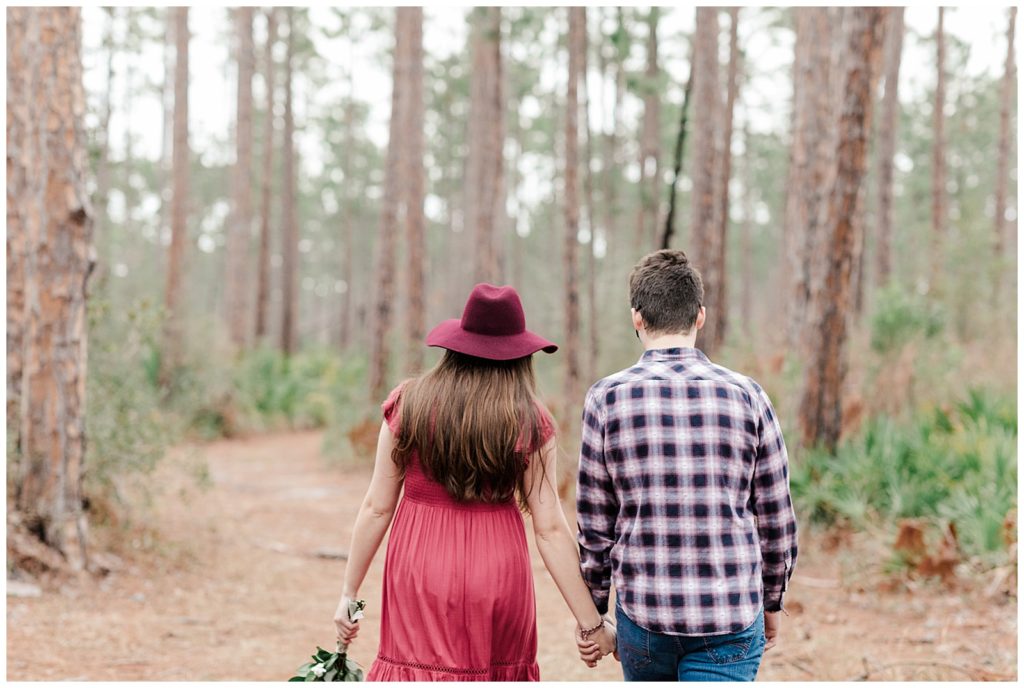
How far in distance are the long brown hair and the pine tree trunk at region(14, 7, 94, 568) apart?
13.8ft

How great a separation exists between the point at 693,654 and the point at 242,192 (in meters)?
20.1

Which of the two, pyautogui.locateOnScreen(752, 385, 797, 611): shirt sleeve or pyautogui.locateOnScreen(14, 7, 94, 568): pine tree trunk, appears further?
pyautogui.locateOnScreen(14, 7, 94, 568): pine tree trunk

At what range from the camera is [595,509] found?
277 cm

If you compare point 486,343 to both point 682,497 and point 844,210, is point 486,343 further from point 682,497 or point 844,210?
point 844,210

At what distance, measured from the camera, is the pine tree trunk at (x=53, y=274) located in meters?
6.21

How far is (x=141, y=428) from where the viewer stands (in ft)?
25.2

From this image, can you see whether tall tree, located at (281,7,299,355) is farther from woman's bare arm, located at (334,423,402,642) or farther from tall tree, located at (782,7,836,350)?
woman's bare arm, located at (334,423,402,642)

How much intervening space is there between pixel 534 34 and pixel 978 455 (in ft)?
61.0

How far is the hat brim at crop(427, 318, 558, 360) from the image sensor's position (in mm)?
3014

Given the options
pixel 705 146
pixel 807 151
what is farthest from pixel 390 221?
pixel 807 151

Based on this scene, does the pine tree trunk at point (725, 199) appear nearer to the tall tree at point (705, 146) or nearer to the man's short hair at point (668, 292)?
the tall tree at point (705, 146)

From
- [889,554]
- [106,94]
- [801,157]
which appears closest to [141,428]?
[889,554]

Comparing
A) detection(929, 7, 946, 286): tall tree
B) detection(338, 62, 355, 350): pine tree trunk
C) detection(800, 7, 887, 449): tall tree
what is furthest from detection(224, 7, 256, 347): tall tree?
detection(929, 7, 946, 286): tall tree

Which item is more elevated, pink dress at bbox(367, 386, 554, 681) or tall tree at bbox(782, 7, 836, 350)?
tall tree at bbox(782, 7, 836, 350)
